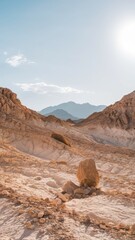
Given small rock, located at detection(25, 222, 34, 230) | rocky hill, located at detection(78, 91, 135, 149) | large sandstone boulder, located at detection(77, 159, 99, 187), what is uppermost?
rocky hill, located at detection(78, 91, 135, 149)

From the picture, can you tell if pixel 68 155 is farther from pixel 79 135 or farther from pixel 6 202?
pixel 6 202

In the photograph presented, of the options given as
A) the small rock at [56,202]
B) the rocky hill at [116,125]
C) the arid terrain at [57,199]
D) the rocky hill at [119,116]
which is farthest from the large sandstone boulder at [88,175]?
the rocky hill at [119,116]

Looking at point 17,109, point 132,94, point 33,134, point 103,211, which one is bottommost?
point 103,211

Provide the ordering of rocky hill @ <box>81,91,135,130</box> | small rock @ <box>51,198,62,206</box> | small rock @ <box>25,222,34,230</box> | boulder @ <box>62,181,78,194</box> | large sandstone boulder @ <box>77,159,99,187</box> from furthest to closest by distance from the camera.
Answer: rocky hill @ <box>81,91,135,130</box>
large sandstone boulder @ <box>77,159,99,187</box>
boulder @ <box>62,181,78,194</box>
small rock @ <box>51,198,62,206</box>
small rock @ <box>25,222,34,230</box>

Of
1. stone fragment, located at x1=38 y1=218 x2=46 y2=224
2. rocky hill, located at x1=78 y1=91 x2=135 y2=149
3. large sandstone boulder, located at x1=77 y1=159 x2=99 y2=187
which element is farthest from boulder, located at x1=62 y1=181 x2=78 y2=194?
rocky hill, located at x1=78 y1=91 x2=135 y2=149

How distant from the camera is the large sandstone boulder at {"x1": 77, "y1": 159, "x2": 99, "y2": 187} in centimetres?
1469

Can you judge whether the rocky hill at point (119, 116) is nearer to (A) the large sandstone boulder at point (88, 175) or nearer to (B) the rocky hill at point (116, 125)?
(B) the rocky hill at point (116, 125)

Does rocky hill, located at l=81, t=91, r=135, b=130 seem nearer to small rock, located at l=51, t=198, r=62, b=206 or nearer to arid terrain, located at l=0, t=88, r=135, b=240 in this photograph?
arid terrain, located at l=0, t=88, r=135, b=240

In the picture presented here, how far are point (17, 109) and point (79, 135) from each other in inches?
417

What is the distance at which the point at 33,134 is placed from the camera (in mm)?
38062

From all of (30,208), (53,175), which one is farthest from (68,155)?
(30,208)

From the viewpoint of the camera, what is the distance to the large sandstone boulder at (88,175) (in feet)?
48.2

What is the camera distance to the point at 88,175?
14695 millimetres

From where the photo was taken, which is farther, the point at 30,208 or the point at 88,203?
the point at 88,203
